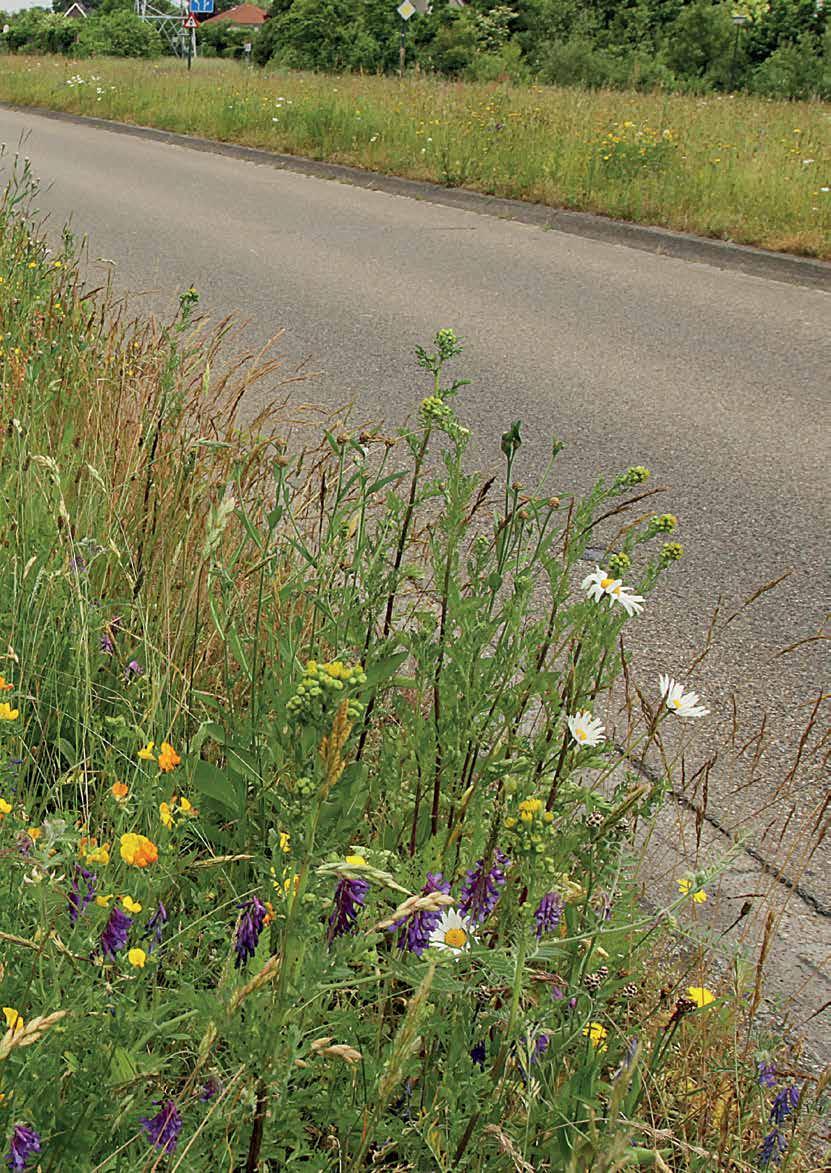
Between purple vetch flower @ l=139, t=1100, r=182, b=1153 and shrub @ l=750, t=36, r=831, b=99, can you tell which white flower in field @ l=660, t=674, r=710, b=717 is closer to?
purple vetch flower @ l=139, t=1100, r=182, b=1153

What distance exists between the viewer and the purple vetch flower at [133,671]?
2340mm

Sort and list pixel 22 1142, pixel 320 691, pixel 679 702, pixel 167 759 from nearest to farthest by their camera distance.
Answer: pixel 320 691
pixel 22 1142
pixel 167 759
pixel 679 702

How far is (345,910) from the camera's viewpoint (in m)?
1.55

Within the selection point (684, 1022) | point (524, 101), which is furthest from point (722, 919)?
point (524, 101)

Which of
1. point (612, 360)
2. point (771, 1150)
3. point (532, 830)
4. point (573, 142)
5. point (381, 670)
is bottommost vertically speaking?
point (771, 1150)

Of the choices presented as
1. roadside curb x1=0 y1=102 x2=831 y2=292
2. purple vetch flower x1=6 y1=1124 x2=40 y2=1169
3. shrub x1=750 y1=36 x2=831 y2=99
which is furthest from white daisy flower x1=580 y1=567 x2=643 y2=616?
shrub x1=750 y1=36 x2=831 y2=99

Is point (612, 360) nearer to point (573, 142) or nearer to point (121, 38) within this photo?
point (573, 142)

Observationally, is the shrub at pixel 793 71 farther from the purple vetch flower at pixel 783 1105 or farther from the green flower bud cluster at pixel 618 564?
the purple vetch flower at pixel 783 1105

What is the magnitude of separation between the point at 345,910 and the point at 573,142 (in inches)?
415


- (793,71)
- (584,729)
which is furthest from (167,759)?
(793,71)

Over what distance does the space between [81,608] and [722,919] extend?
1.34 m

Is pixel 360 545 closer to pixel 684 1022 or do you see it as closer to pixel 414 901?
pixel 684 1022

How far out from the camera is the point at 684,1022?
1.95m

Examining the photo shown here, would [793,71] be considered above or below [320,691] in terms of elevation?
above
